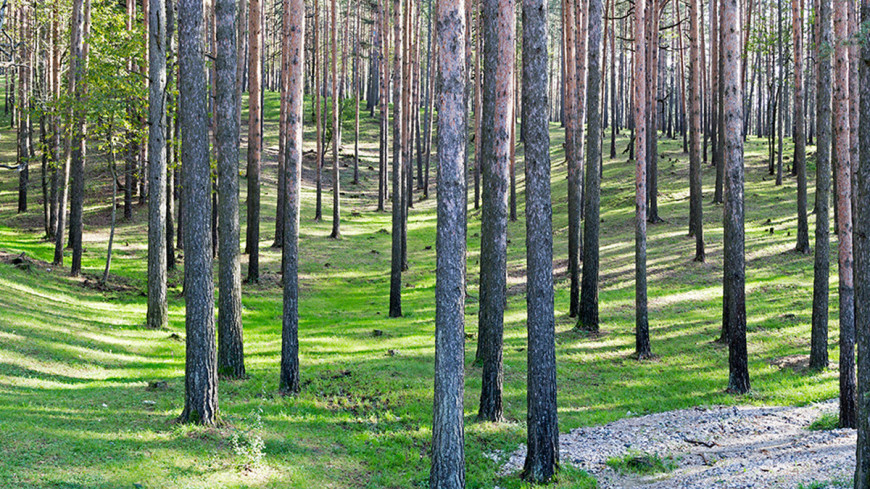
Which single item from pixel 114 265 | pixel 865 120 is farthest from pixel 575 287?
pixel 114 265

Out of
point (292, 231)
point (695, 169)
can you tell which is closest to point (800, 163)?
point (695, 169)

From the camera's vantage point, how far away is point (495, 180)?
1200 centimetres

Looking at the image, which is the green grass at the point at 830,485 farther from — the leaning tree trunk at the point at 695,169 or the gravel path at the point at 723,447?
the leaning tree trunk at the point at 695,169

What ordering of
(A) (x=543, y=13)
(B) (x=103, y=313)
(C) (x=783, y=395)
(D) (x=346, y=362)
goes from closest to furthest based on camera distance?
(A) (x=543, y=13) < (C) (x=783, y=395) < (D) (x=346, y=362) < (B) (x=103, y=313)

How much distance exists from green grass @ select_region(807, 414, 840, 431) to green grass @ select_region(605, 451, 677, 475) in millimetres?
2788

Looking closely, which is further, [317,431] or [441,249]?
[317,431]

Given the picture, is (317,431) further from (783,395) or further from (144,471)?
(783,395)

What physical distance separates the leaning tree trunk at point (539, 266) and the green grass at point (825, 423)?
498cm

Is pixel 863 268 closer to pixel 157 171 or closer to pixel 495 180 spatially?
pixel 495 180

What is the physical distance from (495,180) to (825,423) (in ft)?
22.6

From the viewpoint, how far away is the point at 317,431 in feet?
35.1

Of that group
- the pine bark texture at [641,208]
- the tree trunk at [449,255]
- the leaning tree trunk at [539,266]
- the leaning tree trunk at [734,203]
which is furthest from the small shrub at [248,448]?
the pine bark texture at [641,208]

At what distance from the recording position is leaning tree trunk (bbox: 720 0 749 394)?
13.0m

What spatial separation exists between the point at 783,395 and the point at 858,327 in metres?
6.76
